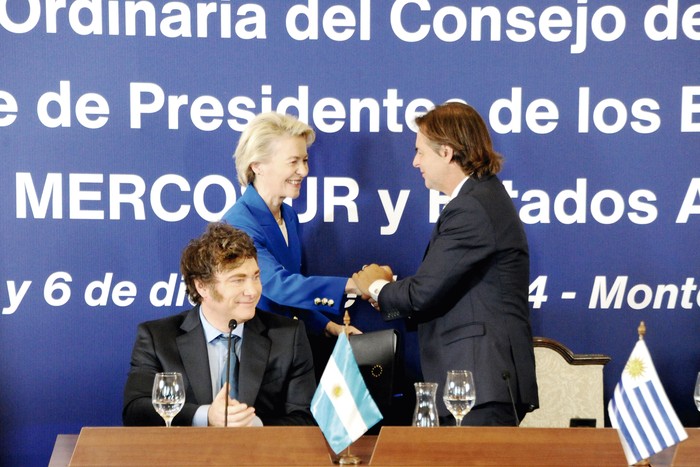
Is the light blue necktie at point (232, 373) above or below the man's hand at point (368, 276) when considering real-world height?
below

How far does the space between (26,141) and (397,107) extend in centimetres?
150

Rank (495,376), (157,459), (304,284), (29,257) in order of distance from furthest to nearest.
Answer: (29,257), (304,284), (495,376), (157,459)

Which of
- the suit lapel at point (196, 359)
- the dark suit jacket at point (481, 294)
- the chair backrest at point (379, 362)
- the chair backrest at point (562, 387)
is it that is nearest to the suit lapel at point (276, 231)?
the chair backrest at point (379, 362)

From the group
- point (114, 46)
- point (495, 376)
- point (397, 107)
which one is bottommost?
point (495, 376)

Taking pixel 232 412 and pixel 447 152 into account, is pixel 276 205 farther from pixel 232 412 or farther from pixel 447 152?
pixel 232 412

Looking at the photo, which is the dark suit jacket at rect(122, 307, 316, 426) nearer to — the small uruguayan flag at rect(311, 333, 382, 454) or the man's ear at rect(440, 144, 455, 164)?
the small uruguayan flag at rect(311, 333, 382, 454)

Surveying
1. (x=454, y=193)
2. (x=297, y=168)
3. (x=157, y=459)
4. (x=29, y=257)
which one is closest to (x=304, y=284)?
(x=297, y=168)

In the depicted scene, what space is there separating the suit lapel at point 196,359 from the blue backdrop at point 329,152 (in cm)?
110

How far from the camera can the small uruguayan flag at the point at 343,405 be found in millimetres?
2387

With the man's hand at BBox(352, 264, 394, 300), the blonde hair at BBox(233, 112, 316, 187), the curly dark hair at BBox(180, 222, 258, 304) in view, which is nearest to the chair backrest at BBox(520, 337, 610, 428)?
the man's hand at BBox(352, 264, 394, 300)

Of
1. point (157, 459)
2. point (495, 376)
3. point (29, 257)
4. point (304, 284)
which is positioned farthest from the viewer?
point (29, 257)

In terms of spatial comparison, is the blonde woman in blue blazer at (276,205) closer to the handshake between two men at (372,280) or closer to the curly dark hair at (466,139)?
the handshake between two men at (372,280)

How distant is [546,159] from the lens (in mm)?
4145

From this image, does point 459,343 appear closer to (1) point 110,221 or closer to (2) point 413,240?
(2) point 413,240
